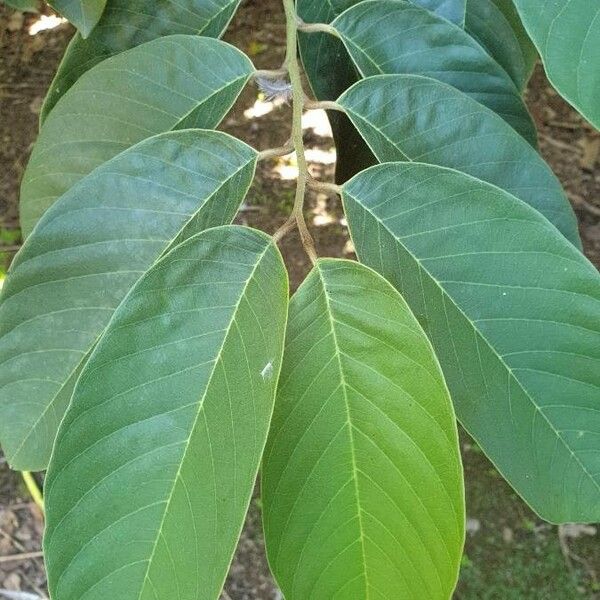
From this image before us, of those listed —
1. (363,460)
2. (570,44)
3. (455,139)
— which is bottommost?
(363,460)

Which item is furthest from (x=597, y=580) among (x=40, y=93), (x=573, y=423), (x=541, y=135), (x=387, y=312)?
(x=40, y=93)

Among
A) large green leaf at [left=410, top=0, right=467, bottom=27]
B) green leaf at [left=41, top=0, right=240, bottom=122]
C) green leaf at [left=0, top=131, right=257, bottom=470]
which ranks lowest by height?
green leaf at [left=0, top=131, right=257, bottom=470]

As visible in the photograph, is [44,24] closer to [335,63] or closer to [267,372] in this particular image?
[335,63]

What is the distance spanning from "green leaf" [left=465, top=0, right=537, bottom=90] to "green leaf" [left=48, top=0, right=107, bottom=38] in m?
0.49

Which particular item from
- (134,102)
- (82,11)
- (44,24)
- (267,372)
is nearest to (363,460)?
(267,372)

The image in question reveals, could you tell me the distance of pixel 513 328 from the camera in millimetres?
687

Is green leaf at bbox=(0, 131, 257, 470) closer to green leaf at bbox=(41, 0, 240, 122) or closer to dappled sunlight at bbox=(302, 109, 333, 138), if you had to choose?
green leaf at bbox=(41, 0, 240, 122)

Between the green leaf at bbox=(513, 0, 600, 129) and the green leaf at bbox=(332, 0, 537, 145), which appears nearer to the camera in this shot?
the green leaf at bbox=(513, 0, 600, 129)

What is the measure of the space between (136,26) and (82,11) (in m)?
0.08

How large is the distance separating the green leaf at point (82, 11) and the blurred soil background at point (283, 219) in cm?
147

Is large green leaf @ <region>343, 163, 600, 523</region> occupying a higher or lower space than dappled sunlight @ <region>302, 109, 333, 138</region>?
higher

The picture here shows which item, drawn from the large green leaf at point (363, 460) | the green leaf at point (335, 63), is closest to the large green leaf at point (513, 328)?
the large green leaf at point (363, 460)

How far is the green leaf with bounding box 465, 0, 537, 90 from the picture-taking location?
103cm

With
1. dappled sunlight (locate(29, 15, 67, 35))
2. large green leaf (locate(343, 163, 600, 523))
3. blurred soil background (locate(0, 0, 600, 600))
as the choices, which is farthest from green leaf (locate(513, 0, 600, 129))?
dappled sunlight (locate(29, 15, 67, 35))
